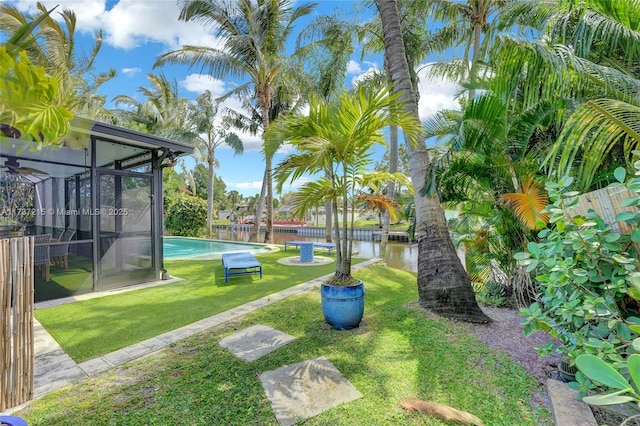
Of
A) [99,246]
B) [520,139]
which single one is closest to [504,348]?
[520,139]

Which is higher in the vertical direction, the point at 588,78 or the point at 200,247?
the point at 588,78

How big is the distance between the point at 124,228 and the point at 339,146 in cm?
542

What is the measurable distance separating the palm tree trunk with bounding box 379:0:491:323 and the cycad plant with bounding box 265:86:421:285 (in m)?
0.72

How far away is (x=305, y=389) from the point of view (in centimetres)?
254

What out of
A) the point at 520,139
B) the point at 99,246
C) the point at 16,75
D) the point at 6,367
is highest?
the point at 520,139

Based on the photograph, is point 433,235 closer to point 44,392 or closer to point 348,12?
point 44,392

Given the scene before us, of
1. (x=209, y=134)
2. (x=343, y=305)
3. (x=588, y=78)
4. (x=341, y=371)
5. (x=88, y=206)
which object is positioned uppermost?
(x=209, y=134)

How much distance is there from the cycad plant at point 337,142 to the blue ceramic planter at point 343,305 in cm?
17

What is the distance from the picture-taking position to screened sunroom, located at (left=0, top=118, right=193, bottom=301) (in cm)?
530

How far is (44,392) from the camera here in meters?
2.55

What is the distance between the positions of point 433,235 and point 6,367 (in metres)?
4.76

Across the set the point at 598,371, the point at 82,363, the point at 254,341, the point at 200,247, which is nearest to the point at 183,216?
the point at 200,247

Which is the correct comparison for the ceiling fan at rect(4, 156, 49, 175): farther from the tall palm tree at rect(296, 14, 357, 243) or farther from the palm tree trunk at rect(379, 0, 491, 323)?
the tall palm tree at rect(296, 14, 357, 243)

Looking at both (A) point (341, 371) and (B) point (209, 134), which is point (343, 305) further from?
(B) point (209, 134)
